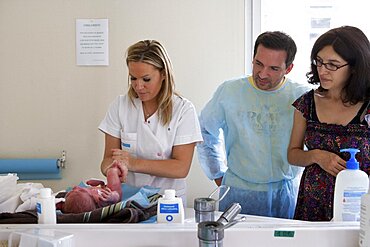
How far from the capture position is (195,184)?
1.52 metres

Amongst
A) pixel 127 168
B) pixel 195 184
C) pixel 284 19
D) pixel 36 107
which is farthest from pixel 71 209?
pixel 284 19

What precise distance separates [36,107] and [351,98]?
3.86ft

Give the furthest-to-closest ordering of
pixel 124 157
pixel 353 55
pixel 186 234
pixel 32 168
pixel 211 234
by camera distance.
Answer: pixel 32 168 < pixel 124 157 < pixel 353 55 < pixel 186 234 < pixel 211 234

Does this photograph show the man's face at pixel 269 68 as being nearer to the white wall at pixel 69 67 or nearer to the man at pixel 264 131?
the man at pixel 264 131

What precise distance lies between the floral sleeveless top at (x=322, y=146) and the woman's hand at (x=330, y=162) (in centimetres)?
2

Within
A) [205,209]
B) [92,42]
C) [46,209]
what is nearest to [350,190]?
[205,209]

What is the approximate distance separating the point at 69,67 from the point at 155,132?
22.4 inches

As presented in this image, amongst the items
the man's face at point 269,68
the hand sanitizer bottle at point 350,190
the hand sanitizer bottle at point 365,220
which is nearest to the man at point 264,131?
the man's face at point 269,68

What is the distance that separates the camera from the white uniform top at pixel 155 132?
1350 millimetres

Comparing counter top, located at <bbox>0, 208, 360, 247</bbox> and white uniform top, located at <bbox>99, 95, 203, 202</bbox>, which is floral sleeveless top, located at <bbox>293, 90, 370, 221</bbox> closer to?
counter top, located at <bbox>0, 208, 360, 247</bbox>

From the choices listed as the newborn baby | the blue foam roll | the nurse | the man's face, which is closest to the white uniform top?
the nurse

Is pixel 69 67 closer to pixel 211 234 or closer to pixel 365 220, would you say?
pixel 211 234

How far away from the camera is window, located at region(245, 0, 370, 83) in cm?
173

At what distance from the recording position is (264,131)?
4.70ft
